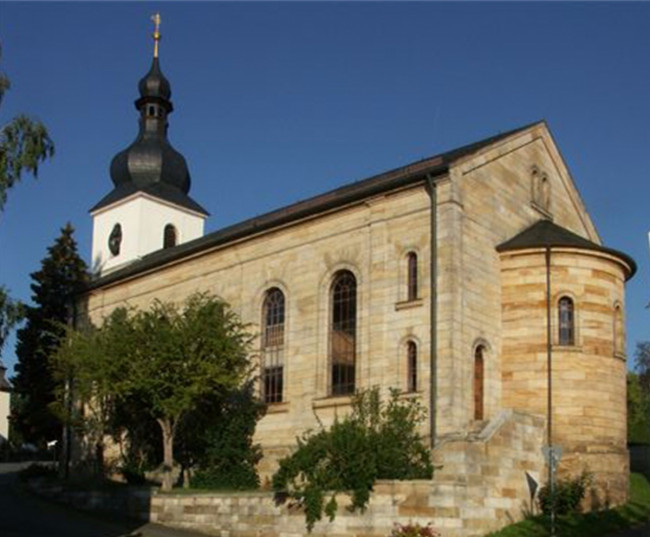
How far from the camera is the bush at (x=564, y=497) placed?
26875mm

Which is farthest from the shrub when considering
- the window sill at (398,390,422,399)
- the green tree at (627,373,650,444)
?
the green tree at (627,373,650,444)

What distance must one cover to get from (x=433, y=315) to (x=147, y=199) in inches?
1026

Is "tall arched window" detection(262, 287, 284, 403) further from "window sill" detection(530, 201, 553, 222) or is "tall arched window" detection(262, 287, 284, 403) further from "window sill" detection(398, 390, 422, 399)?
"window sill" detection(530, 201, 553, 222)

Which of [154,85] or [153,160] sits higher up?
[154,85]

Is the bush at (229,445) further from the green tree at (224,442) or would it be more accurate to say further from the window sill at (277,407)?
the window sill at (277,407)

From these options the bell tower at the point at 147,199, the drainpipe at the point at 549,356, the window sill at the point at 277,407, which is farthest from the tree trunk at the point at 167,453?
the bell tower at the point at 147,199

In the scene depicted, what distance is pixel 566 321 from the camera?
30.1 metres

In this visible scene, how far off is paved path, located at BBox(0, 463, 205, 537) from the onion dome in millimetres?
21029

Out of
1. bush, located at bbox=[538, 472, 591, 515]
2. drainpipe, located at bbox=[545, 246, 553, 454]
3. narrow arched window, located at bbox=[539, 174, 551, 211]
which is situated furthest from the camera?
narrow arched window, located at bbox=[539, 174, 551, 211]

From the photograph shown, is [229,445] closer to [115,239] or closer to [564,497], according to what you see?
[564,497]

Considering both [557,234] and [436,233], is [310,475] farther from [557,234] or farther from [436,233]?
[557,234]

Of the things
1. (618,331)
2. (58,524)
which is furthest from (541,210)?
(58,524)

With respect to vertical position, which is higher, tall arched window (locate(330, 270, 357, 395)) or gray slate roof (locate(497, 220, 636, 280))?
gray slate roof (locate(497, 220, 636, 280))

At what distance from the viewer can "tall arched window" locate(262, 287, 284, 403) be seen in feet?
111
